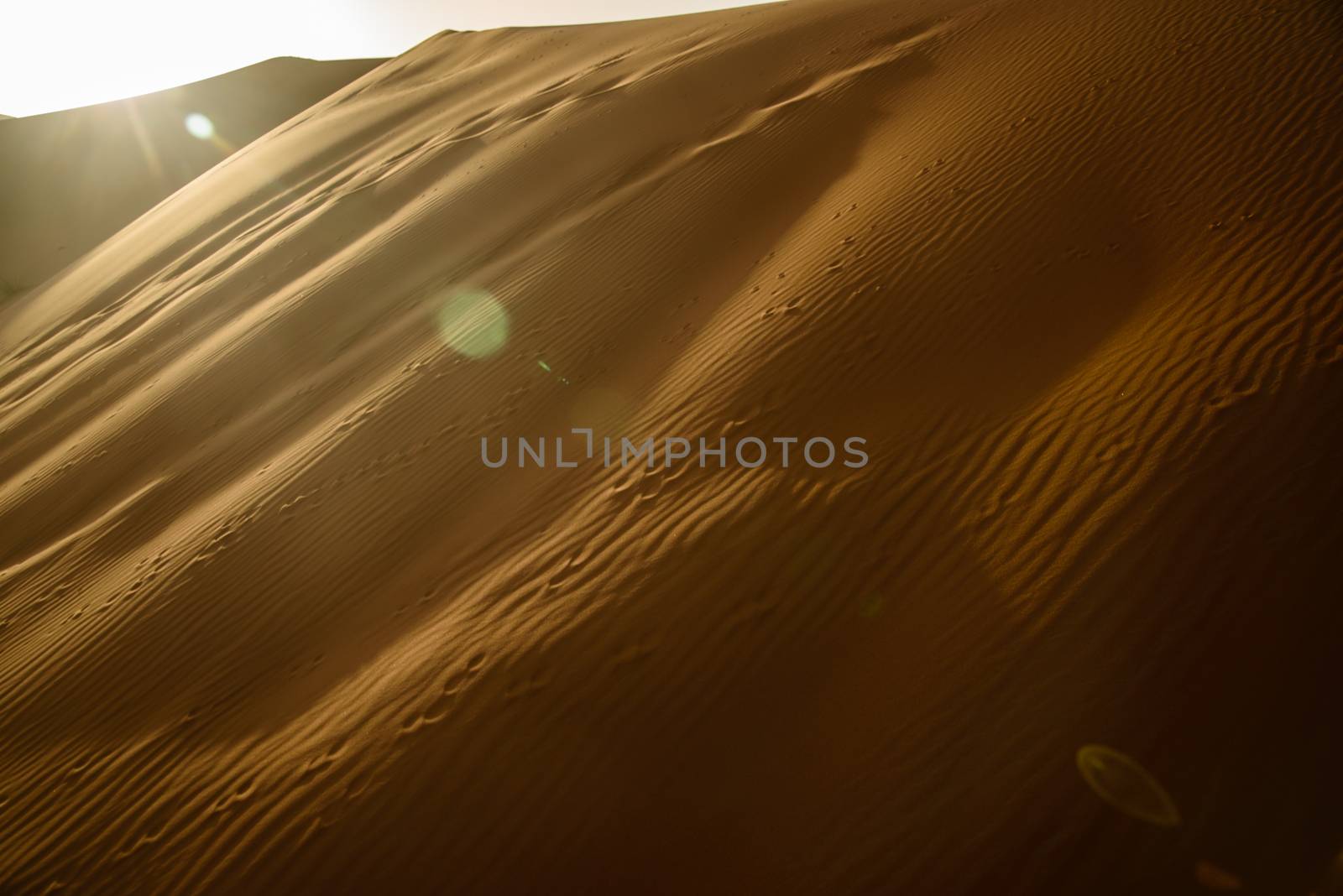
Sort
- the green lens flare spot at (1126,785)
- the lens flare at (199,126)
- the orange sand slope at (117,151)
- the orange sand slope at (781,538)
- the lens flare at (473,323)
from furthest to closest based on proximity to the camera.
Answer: the lens flare at (199,126) < the orange sand slope at (117,151) < the lens flare at (473,323) < the orange sand slope at (781,538) < the green lens flare spot at (1126,785)

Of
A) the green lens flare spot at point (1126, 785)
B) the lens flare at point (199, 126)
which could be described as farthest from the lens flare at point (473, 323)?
the lens flare at point (199, 126)

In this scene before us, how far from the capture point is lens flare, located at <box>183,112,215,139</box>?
2836 centimetres

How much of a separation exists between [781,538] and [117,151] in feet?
118

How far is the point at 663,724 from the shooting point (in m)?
3.21

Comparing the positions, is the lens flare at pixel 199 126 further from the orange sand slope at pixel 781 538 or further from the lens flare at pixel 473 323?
the lens flare at pixel 473 323

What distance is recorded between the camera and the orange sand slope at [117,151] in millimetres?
24609

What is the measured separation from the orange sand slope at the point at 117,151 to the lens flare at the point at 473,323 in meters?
23.3

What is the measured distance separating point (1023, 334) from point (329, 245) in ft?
32.1

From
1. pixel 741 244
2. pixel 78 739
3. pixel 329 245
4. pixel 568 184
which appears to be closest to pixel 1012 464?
pixel 741 244

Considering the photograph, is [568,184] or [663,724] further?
[568,184]

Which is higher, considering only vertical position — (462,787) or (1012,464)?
(462,787)

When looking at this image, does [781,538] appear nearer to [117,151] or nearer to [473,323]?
[473,323]

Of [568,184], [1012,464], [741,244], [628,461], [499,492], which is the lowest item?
[1012,464]

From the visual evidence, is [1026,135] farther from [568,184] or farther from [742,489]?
[568,184]
